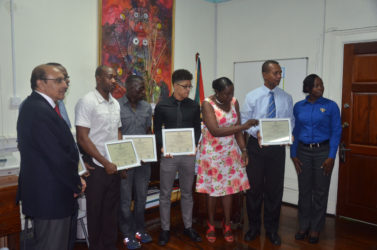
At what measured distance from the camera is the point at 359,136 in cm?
363

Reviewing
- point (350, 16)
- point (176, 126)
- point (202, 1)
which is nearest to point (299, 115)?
point (176, 126)

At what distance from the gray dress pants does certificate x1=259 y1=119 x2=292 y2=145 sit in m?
0.68

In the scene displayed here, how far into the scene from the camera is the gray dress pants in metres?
2.80

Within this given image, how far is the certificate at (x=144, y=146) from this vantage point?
263 centimetres

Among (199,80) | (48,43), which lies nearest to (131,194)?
(48,43)

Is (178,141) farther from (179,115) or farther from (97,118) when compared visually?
(97,118)

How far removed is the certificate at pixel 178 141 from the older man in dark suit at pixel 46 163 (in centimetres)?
102

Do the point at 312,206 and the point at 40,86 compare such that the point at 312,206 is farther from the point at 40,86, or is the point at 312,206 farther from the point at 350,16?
the point at 40,86

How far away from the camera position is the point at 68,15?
316 centimetres

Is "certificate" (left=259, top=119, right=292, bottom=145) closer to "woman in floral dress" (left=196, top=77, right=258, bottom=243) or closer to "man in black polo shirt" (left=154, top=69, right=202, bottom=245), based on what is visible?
"woman in floral dress" (left=196, top=77, right=258, bottom=243)

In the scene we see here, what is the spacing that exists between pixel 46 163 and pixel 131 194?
1.24 m

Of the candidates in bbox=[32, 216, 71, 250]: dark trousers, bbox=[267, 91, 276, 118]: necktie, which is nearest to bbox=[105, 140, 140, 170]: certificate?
bbox=[32, 216, 71, 250]: dark trousers

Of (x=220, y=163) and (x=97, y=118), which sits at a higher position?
(x=97, y=118)

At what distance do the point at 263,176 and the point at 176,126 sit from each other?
94 centimetres
